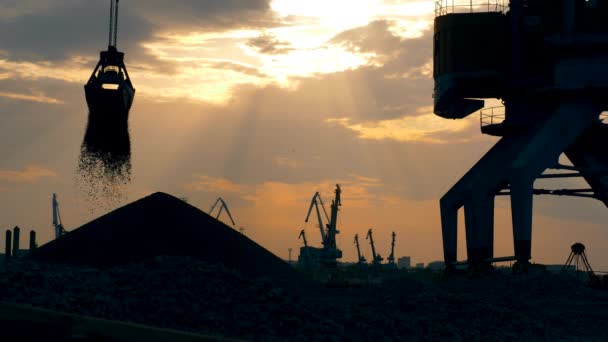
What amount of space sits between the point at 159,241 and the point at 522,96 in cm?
3111

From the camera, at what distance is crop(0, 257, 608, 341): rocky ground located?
2370 cm

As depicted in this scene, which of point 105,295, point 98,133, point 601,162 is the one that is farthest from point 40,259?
point 601,162

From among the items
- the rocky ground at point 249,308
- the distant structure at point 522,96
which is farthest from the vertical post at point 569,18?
the rocky ground at point 249,308

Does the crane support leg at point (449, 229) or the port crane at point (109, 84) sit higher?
the port crane at point (109, 84)

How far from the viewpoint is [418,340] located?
26297 mm

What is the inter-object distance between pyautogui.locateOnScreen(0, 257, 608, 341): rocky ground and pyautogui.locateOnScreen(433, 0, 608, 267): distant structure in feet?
68.4

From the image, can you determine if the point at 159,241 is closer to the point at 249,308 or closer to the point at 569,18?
the point at 249,308

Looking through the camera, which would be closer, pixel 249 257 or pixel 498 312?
pixel 498 312

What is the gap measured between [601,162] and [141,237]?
37557 mm

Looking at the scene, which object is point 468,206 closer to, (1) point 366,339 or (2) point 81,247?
(2) point 81,247

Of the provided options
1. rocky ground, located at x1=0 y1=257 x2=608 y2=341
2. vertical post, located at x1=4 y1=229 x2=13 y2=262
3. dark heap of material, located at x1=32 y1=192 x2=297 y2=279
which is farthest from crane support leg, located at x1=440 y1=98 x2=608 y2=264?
vertical post, located at x1=4 y1=229 x2=13 y2=262

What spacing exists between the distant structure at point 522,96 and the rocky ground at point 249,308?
20.9m

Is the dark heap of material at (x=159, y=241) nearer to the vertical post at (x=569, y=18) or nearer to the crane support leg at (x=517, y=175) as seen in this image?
the crane support leg at (x=517, y=175)

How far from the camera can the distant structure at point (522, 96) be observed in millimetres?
53781
